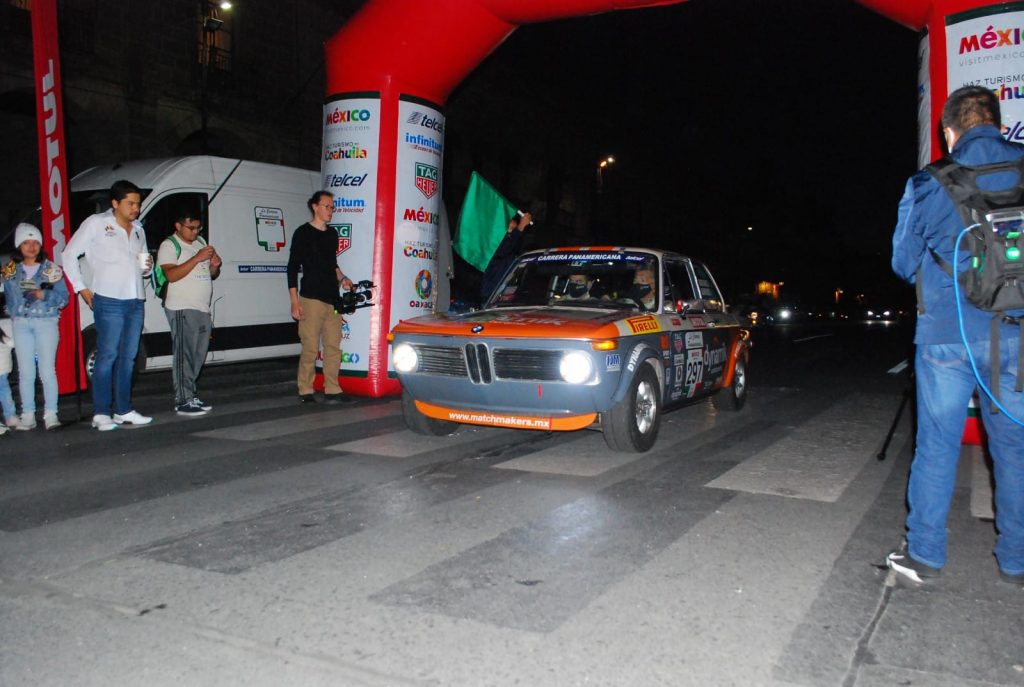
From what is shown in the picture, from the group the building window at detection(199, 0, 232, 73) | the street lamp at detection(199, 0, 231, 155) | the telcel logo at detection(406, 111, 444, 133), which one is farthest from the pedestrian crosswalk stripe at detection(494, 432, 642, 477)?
the building window at detection(199, 0, 232, 73)

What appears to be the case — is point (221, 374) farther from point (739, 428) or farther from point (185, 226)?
point (739, 428)

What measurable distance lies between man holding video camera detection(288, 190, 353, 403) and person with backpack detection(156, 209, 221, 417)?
916 millimetres

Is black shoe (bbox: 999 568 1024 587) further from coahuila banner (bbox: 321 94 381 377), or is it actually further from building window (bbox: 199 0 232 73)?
building window (bbox: 199 0 232 73)

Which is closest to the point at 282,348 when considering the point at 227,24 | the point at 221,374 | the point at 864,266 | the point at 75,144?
the point at 221,374

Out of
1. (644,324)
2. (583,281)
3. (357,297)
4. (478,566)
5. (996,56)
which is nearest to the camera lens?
(478,566)

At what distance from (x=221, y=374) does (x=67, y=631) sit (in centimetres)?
954

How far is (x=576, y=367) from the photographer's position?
600 cm

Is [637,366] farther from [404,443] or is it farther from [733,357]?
[733,357]

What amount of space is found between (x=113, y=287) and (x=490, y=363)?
11.9 ft

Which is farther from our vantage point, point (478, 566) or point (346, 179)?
point (346, 179)

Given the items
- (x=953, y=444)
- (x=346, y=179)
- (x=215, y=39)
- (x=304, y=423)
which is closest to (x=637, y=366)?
(x=953, y=444)

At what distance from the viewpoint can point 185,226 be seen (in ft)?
26.9

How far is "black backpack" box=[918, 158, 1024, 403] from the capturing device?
3.45 metres

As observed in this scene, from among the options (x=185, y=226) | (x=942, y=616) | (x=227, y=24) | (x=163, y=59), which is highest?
(x=227, y=24)
